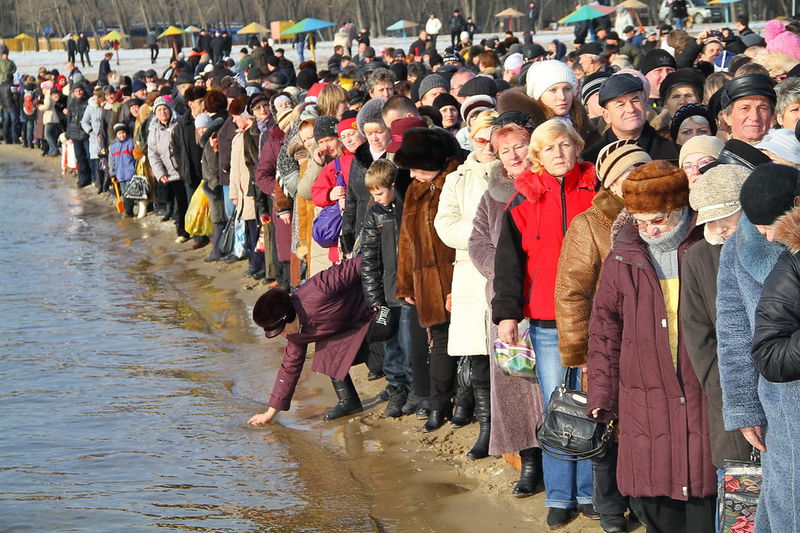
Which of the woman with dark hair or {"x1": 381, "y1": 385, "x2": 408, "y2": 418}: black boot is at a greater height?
the woman with dark hair

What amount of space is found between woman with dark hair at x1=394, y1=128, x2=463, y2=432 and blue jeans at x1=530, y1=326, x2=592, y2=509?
4.50ft

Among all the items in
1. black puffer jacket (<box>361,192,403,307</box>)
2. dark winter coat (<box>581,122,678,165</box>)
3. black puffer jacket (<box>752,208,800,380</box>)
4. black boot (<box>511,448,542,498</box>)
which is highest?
dark winter coat (<box>581,122,678,165</box>)

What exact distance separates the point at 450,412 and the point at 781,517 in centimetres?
358

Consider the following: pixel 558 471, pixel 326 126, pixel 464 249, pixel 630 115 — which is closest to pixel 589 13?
pixel 326 126

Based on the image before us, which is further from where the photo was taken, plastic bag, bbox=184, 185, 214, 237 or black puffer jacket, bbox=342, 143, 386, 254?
plastic bag, bbox=184, 185, 214, 237

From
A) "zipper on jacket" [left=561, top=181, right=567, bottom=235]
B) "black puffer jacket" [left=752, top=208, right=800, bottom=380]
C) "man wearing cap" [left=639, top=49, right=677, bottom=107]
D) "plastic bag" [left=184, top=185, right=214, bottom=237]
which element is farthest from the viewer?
"plastic bag" [left=184, top=185, right=214, bottom=237]

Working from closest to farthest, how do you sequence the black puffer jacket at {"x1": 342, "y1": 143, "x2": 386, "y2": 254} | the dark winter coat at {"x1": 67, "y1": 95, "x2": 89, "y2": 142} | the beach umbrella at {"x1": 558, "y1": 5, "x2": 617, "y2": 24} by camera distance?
1. the black puffer jacket at {"x1": 342, "y1": 143, "x2": 386, "y2": 254}
2. the dark winter coat at {"x1": 67, "y1": 95, "x2": 89, "y2": 142}
3. the beach umbrella at {"x1": 558, "y1": 5, "x2": 617, "y2": 24}

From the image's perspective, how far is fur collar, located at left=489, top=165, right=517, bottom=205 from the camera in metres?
6.15

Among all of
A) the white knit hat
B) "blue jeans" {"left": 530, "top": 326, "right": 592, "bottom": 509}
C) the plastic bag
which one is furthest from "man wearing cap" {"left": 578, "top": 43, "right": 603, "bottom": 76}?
"blue jeans" {"left": 530, "top": 326, "right": 592, "bottom": 509}

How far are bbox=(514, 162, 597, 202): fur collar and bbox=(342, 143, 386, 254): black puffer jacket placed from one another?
272 centimetres

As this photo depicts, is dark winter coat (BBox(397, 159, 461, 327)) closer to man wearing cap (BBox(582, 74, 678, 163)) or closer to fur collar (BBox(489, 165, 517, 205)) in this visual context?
fur collar (BBox(489, 165, 517, 205))

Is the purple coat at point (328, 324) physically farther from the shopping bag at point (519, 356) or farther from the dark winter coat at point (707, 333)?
the dark winter coat at point (707, 333)

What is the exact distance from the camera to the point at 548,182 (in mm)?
5727

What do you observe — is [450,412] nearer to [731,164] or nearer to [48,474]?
[48,474]
